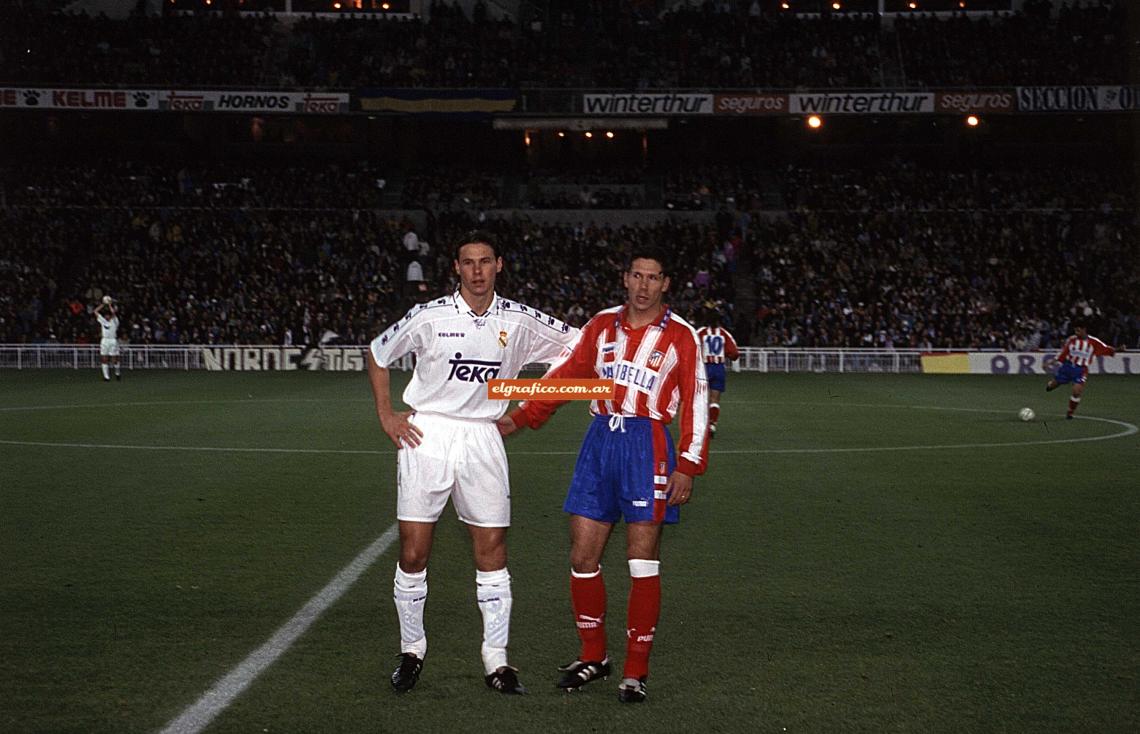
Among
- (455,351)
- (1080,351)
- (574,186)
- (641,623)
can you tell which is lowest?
(641,623)

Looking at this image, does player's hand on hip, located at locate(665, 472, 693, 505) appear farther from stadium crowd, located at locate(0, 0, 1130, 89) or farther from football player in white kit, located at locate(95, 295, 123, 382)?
stadium crowd, located at locate(0, 0, 1130, 89)

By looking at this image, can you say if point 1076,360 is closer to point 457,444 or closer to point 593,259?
point 457,444

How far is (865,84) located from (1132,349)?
14.2 m

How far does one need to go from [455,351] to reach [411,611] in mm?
1254

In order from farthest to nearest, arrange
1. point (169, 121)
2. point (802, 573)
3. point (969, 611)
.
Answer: point (169, 121) < point (802, 573) < point (969, 611)

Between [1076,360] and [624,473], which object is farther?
[1076,360]

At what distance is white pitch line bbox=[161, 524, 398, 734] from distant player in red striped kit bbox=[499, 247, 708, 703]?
151 cm

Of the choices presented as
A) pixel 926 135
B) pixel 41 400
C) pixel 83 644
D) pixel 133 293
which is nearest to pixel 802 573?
pixel 83 644

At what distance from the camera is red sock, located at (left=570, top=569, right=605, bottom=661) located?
5783mm

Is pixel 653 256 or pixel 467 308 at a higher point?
pixel 653 256

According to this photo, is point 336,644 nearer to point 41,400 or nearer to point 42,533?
point 42,533

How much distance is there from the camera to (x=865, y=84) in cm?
4441

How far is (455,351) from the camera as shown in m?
5.70

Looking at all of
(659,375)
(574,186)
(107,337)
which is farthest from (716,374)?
(574,186)
